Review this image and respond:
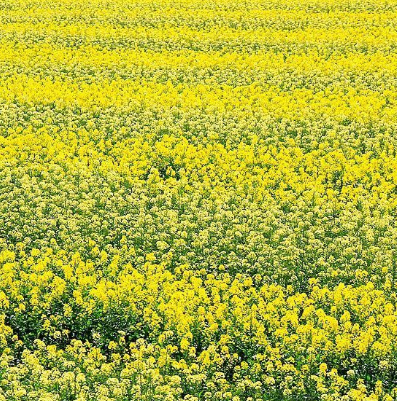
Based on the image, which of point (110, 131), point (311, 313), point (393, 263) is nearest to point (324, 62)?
point (110, 131)

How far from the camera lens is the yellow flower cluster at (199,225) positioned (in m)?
8.17

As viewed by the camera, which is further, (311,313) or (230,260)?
(230,260)

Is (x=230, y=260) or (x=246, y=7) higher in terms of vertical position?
(x=246, y=7)

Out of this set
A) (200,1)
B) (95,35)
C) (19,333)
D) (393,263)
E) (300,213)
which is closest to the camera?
(19,333)

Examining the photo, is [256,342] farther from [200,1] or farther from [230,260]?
[200,1]

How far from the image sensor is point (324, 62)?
1952 cm

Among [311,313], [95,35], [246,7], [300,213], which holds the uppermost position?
[246,7]

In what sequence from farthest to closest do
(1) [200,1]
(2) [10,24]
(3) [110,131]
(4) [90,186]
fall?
(1) [200,1], (2) [10,24], (3) [110,131], (4) [90,186]

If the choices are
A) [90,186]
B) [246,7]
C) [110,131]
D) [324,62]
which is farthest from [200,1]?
[90,186]

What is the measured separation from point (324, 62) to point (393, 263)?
35.2 feet

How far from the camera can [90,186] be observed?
12641 mm

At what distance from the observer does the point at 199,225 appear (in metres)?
11.2

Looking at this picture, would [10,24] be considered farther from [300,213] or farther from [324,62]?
[300,213]

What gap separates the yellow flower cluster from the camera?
26.8ft
